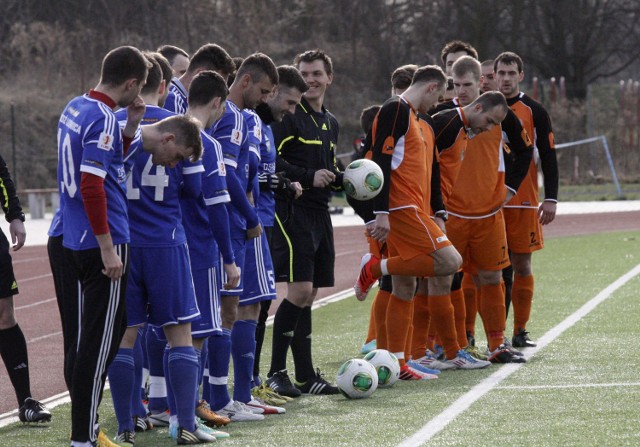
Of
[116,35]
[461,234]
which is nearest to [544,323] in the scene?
[461,234]

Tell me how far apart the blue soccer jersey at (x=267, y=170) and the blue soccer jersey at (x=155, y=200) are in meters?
1.23

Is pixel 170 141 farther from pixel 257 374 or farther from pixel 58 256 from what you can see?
pixel 257 374

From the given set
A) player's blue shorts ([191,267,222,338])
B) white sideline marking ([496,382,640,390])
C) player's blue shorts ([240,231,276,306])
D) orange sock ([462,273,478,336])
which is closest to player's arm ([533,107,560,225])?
orange sock ([462,273,478,336])

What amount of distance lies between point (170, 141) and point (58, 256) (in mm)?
787

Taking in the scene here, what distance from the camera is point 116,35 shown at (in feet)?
147

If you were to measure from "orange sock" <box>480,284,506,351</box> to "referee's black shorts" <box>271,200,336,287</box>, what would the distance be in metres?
1.46

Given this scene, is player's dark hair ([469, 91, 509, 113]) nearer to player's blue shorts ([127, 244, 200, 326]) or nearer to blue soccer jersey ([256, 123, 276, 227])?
blue soccer jersey ([256, 123, 276, 227])

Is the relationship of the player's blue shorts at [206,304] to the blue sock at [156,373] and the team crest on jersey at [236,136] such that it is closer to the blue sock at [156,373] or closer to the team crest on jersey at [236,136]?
the blue sock at [156,373]

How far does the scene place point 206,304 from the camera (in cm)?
604

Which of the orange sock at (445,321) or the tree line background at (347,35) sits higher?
the tree line background at (347,35)

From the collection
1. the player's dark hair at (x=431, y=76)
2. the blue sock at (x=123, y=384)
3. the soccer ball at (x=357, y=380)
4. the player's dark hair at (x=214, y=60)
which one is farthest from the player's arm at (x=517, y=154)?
the blue sock at (x=123, y=384)

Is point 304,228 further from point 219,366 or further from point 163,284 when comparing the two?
point 163,284

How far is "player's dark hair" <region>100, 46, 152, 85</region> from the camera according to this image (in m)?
5.29

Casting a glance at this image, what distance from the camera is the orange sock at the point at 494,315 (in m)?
8.40
